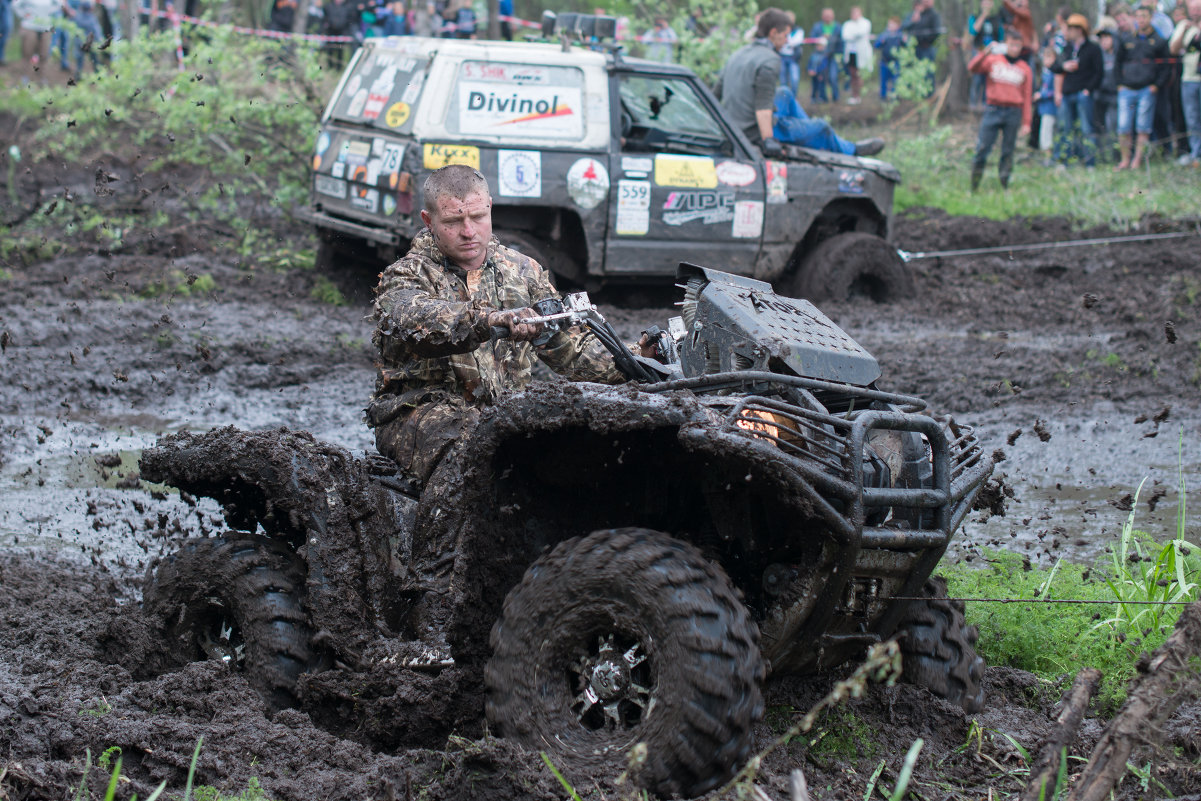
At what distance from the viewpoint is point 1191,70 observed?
15.4 meters

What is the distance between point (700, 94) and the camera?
404 inches

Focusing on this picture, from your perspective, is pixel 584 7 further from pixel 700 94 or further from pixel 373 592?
pixel 373 592

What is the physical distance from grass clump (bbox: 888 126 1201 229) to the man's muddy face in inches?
401

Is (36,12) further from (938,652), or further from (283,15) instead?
(938,652)

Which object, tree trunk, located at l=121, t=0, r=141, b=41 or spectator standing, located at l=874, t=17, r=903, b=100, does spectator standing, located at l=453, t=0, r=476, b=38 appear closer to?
tree trunk, located at l=121, t=0, r=141, b=41

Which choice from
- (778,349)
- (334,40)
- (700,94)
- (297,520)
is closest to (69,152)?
(334,40)

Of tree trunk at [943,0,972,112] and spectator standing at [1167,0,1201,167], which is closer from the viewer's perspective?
spectator standing at [1167,0,1201,167]

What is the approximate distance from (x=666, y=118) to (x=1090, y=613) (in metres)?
6.52

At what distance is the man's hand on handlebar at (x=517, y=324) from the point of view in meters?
3.68

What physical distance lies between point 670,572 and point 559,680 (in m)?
0.45

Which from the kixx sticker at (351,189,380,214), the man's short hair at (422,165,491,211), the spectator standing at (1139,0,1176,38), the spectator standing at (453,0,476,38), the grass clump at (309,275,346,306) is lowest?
the grass clump at (309,275,346,306)

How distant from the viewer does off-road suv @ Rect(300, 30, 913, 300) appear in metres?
9.49

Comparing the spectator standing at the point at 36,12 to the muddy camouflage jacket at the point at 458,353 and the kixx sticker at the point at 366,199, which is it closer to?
the kixx sticker at the point at 366,199

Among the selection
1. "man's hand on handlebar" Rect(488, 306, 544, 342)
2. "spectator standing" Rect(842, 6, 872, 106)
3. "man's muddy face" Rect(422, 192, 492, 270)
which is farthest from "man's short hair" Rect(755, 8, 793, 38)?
"spectator standing" Rect(842, 6, 872, 106)
